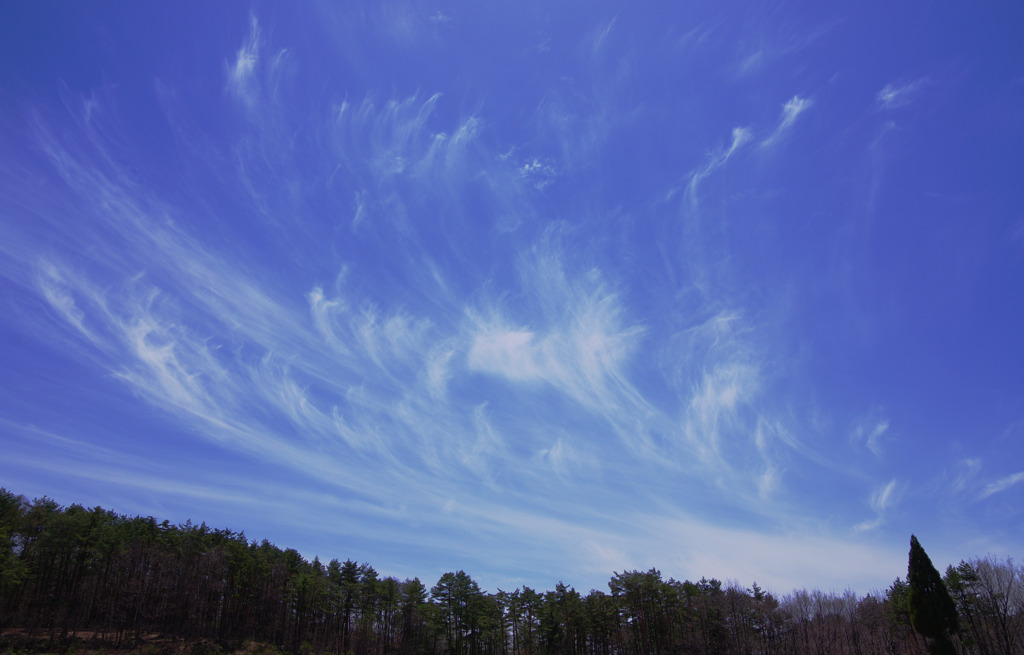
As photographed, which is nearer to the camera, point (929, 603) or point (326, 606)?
point (929, 603)

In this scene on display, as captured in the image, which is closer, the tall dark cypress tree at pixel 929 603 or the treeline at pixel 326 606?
the tall dark cypress tree at pixel 929 603

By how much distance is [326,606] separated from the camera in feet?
262

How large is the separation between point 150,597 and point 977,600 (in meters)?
87.4

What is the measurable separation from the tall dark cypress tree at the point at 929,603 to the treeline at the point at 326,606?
8697mm

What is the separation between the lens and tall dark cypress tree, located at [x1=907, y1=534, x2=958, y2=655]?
141 feet

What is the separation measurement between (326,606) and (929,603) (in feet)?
→ 235

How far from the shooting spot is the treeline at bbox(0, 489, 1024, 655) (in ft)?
206

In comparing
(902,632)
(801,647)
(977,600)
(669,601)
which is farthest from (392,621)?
(977,600)

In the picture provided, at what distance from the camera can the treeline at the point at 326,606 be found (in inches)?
2470

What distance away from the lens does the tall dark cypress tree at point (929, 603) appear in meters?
43.1

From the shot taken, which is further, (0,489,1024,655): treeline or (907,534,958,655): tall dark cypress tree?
(0,489,1024,655): treeline

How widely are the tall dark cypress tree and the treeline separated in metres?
8.70

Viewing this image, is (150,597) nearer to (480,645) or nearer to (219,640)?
(219,640)

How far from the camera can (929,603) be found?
4419cm
